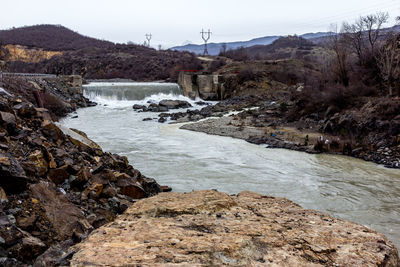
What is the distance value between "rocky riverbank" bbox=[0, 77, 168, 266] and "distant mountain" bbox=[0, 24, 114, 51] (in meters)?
62.7

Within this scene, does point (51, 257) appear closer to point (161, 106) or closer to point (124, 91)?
point (161, 106)

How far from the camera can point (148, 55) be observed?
53719mm

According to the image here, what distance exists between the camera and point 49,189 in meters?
4.09

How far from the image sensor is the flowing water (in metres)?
6.98

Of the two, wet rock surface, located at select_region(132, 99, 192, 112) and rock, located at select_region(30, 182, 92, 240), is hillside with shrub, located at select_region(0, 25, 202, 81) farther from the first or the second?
rock, located at select_region(30, 182, 92, 240)

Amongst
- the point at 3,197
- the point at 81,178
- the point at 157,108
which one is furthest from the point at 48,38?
the point at 3,197

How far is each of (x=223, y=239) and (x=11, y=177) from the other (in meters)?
2.46

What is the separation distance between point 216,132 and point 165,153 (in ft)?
15.3

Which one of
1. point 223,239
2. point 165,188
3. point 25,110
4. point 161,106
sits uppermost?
point 25,110

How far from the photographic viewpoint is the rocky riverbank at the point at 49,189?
2912 millimetres

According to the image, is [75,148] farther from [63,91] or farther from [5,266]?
[63,91]

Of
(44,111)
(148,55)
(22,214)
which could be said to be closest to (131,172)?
(44,111)

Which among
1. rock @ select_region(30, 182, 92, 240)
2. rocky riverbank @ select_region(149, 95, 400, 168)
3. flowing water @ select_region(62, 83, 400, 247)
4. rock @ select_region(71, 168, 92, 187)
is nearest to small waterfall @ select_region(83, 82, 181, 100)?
rocky riverbank @ select_region(149, 95, 400, 168)

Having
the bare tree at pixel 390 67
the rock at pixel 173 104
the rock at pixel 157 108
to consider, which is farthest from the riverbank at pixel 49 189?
the rock at pixel 173 104
